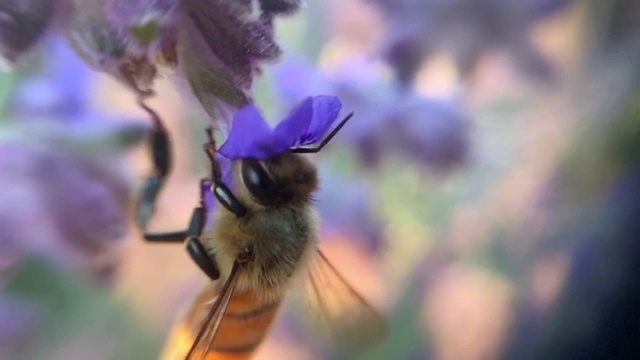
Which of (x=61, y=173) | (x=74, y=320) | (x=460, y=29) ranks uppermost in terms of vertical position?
(x=460, y=29)

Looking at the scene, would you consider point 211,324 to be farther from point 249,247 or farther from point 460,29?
point 460,29

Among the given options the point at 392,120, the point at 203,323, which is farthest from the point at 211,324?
the point at 392,120

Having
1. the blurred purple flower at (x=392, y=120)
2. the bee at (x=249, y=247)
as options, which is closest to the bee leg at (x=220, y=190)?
the bee at (x=249, y=247)

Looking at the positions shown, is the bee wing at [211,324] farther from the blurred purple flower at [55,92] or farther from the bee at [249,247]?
the blurred purple flower at [55,92]

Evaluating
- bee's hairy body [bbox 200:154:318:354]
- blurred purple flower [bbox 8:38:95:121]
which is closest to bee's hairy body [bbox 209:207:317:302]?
bee's hairy body [bbox 200:154:318:354]

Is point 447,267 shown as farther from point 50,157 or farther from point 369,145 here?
point 50,157

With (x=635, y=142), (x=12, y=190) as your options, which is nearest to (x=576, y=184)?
(x=635, y=142)
